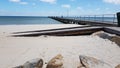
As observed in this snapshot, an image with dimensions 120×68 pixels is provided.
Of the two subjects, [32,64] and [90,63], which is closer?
[32,64]

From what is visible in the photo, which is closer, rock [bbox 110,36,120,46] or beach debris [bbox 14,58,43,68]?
beach debris [bbox 14,58,43,68]

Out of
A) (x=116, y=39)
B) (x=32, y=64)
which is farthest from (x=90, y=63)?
(x=116, y=39)

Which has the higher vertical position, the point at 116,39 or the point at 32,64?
the point at 116,39

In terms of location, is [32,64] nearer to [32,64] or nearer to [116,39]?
[32,64]

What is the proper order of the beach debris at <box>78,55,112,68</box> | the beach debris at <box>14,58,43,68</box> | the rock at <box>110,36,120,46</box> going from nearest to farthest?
1. the beach debris at <box>14,58,43,68</box>
2. the beach debris at <box>78,55,112,68</box>
3. the rock at <box>110,36,120,46</box>

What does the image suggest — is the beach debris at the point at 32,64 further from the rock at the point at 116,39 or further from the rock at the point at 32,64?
the rock at the point at 116,39

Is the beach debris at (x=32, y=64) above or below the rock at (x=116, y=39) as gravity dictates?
below

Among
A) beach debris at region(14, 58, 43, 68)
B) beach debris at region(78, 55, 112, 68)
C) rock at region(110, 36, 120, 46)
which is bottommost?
beach debris at region(78, 55, 112, 68)

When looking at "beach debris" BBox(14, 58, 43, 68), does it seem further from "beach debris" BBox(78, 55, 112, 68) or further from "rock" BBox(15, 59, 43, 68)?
"beach debris" BBox(78, 55, 112, 68)

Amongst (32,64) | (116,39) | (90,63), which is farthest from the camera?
(116,39)

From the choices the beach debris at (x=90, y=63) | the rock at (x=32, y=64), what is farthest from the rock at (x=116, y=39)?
the rock at (x=32, y=64)

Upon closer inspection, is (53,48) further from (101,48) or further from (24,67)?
(24,67)

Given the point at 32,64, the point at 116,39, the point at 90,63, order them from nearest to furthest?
the point at 32,64, the point at 90,63, the point at 116,39

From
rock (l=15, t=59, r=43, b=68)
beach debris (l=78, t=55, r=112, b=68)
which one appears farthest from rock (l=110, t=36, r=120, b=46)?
rock (l=15, t=59, r=43, b=68)
